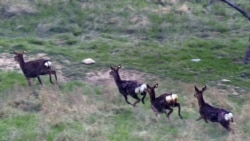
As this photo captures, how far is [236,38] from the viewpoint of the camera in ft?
72.9

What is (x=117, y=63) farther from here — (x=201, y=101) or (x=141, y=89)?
(x=201, y=101)

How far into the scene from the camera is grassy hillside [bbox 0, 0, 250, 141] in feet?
46.9

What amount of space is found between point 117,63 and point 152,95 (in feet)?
13.6

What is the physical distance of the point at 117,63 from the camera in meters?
19.5

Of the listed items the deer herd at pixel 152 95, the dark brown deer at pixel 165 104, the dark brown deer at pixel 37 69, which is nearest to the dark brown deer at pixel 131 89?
the deer herd at pixel 152 95

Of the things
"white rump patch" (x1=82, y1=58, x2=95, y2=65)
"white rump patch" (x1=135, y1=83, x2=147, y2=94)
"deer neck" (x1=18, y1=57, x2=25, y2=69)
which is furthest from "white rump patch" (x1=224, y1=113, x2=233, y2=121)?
"white rump patch" (x1=82, y1=58, x2=95, y2=65)

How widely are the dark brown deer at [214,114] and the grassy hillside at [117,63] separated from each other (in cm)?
15

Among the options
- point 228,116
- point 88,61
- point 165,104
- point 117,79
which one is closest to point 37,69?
point 117,79

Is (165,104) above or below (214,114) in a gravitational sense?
above

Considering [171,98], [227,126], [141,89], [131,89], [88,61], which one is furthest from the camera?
[88,61]

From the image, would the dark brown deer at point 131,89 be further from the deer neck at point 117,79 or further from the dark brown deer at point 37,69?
the dark brown deer at point 37,69

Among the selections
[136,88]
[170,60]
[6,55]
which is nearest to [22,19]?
[6,55]

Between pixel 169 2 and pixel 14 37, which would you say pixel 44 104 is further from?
pixel 169 2

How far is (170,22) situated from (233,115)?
8066mm
